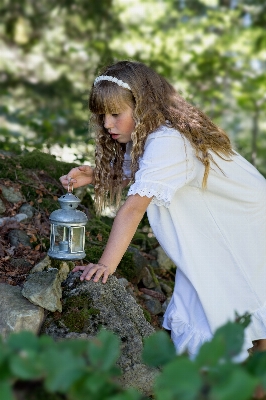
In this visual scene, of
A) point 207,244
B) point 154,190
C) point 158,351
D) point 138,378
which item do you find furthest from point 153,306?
point 158,351

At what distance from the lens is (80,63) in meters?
10.9

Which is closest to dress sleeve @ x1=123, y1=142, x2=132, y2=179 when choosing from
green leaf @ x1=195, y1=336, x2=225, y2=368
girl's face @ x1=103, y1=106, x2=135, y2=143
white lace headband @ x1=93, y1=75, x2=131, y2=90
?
girl's face @ x1=103, y1=106, x2=135, y2=143

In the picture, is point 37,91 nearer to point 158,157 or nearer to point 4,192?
point 4,192

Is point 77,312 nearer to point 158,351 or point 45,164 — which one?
point 158,351

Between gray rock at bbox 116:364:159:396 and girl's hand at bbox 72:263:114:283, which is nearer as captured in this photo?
gray rock at bbox 116:364:159:396

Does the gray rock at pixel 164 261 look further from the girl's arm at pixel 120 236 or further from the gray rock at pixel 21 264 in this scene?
the girl's arm at pixel 120 236

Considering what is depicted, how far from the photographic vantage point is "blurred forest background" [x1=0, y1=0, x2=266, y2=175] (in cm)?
936

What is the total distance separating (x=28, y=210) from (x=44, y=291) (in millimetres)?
1237

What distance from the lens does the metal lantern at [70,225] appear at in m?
2.62

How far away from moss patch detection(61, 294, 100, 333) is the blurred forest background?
5974 mm

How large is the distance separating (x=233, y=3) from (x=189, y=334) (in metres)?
8.93

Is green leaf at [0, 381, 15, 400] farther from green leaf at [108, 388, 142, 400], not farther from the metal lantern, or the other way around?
the metal lantern

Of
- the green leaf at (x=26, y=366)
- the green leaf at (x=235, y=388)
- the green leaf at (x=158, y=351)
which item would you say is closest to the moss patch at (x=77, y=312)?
the green leaf at (x=158, y=351)

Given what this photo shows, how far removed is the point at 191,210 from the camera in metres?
2.89
